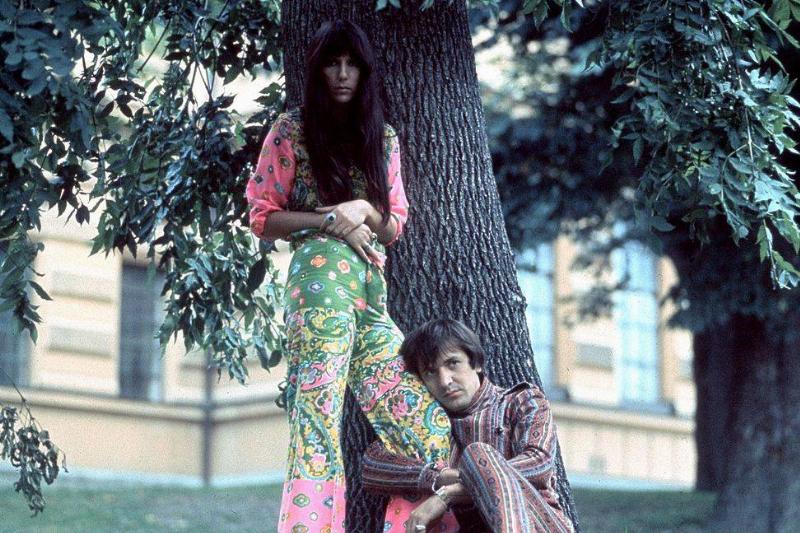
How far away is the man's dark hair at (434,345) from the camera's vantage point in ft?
19.1

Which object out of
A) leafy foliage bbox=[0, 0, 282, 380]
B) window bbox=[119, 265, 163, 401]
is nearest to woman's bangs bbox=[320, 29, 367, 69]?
leafy foliage bbox=[0, 0, 282, 380]

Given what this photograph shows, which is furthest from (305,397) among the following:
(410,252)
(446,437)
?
(410,252)

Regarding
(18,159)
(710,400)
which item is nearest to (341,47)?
(18,159)

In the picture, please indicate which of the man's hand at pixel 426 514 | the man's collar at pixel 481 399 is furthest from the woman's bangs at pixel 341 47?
the man's hand at pixel 426 514

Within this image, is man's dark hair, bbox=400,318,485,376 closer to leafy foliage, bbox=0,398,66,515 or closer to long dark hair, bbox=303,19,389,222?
long dark hair, bbox=303,19,389,222

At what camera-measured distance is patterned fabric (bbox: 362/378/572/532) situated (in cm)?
543

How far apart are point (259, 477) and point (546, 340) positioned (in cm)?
505

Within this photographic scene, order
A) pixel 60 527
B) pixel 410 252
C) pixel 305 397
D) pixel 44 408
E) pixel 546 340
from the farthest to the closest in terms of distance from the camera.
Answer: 1. pixel 546 340
2. pixel 44 408
3. pixel 60 527
4. pixel 410 252
5. pixel 305 397

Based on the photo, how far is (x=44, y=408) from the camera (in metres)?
17.8

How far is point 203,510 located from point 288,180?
7.62 m

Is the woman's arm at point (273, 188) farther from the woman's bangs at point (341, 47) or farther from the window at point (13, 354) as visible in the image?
the window at point (13, 354)

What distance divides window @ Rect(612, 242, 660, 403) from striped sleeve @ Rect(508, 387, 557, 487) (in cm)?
1686

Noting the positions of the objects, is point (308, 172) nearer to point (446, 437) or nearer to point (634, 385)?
point (446, 437)

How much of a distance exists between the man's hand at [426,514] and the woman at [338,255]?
22cm
